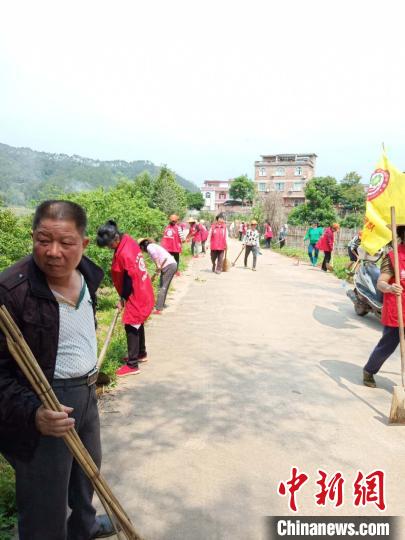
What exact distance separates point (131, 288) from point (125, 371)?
2.90ft

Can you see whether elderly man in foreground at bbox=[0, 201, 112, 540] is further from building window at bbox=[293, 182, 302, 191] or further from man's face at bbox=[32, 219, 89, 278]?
building window at bbox=[293, 182, 302, 191]

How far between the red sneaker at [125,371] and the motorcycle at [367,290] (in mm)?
3746

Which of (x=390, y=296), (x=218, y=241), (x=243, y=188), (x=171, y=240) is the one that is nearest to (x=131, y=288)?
(x=390, y=296)

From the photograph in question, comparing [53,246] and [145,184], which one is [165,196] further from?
[53,246]

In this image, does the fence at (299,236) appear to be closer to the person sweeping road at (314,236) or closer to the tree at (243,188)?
the person sweeping road at (314,236)

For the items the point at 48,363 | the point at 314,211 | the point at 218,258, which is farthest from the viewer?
the point at 314,211

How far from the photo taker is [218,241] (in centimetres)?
1216

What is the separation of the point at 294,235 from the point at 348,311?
1787cm

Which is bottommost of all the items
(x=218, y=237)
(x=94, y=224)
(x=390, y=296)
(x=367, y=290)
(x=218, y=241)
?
(x=367, y=290)

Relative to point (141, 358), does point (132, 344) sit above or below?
above

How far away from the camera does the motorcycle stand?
6.59 metres

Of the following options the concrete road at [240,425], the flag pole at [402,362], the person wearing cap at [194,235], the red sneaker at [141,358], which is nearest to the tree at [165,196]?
the person wearing cap at [194,235]

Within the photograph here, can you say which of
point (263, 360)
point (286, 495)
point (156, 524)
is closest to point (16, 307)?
point (156, 524)

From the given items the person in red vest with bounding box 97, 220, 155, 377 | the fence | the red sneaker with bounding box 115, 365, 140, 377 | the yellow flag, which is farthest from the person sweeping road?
the red sneaker with bounding box 115, 365, 140, 377
